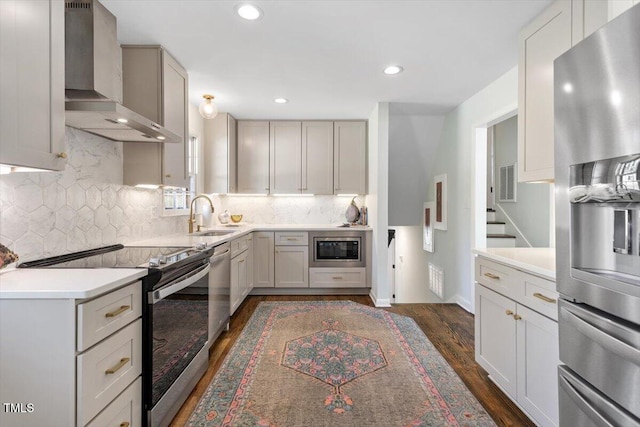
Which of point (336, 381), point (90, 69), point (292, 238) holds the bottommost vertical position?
point (336, 381)

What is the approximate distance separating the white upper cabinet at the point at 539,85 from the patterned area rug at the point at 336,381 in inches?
59.7

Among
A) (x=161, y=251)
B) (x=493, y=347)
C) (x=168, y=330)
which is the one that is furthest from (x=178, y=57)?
(x=493, y=347)

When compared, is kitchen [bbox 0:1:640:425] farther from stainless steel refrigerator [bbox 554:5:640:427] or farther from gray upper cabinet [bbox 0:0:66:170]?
stainless steel refrigerator [bbox 554:5:640:427]

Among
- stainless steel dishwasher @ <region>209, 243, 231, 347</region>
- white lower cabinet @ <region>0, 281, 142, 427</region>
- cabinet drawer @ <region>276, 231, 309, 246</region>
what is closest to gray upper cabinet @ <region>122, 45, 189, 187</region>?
stainless steel dishwasher @ <region>209, 243, 231, 347</region>

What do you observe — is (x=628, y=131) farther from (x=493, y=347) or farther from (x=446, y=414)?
(x=446, y=414)

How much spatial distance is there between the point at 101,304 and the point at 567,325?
6.12 feet

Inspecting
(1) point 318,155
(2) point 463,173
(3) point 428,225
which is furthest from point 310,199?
(2) point 463,173

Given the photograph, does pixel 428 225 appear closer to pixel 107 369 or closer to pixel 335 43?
pixel 335 43

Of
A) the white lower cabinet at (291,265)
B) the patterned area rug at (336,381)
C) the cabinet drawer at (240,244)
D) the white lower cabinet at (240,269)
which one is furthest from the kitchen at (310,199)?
the patterned area rug at (336,381)

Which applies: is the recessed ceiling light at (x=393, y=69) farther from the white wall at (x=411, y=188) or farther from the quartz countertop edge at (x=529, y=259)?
the quartz countertop edge at (x=529, y=259)

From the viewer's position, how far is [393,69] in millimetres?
2783

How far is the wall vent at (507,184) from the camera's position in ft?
14.9

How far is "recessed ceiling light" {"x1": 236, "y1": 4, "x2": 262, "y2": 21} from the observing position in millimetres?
1900

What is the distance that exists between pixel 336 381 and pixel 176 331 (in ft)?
3.64
